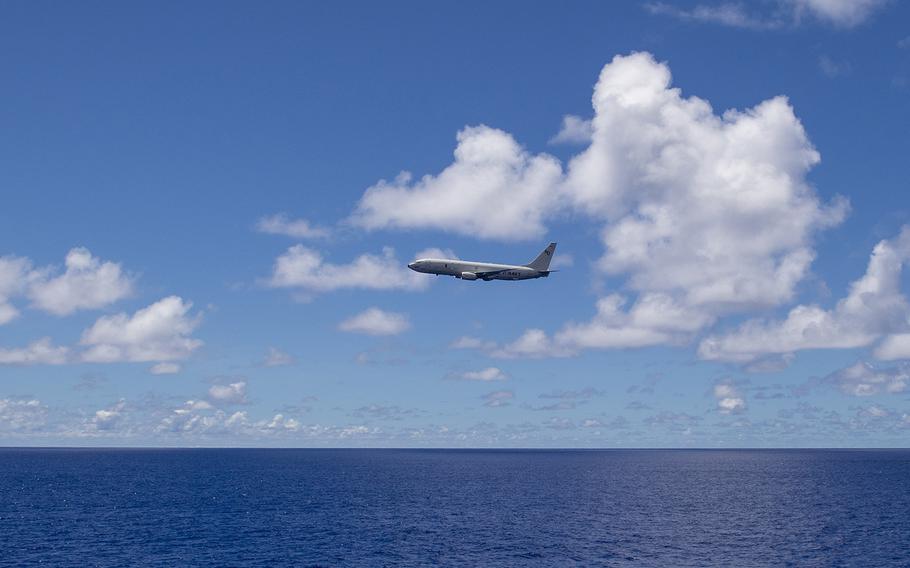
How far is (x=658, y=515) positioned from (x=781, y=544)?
46567mm

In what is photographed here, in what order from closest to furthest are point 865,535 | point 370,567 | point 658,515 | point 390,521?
point 370,567
point 865,535
point 390,521
point 658,515

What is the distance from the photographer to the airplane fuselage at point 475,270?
172375 millimetres

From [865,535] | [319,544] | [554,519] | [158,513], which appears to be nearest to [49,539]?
[158,513]

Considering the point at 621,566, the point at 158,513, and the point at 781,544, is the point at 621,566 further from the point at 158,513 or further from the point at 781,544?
the point at 158,513

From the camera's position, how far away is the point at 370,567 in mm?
124812

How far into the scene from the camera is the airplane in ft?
566

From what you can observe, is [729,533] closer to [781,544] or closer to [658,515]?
[781,544]

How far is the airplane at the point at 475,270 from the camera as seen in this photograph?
172 m

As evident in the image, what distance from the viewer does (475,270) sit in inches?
6860

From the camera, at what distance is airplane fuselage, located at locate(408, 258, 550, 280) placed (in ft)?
566

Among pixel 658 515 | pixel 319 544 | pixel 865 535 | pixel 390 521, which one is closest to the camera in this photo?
pixel 319 544

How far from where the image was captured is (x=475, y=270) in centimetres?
17425

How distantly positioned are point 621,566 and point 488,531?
136ft

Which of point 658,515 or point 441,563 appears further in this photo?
point 658,515
